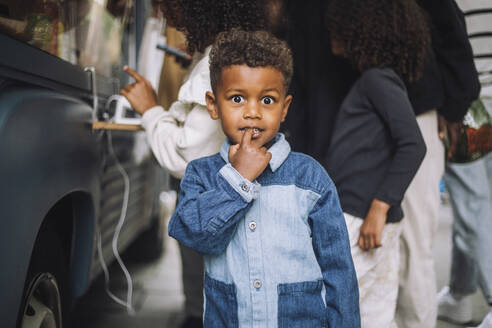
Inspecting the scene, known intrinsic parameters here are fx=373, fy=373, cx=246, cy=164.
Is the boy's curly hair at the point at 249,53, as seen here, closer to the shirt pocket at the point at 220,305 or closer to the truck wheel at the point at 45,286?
the shirt pocket at the point at 220,305

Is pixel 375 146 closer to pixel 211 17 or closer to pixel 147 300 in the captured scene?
pixel 211 17

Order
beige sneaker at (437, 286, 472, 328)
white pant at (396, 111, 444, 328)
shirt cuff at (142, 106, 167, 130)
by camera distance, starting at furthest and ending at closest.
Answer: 1. beige sneaker at (437, 286, 472, 328)
2. white pant at (396, 111, 444, 328)
3. shirt cuff at (142, 106, 167, 130)

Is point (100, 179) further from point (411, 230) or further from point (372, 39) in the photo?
point (411, 230)

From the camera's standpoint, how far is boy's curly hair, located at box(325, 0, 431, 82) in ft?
5.05

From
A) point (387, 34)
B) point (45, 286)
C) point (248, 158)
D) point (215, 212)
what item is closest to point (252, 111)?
point (248, 158)

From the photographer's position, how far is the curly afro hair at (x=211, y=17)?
1416 millimetres

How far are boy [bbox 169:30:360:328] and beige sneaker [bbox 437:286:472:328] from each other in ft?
5.06

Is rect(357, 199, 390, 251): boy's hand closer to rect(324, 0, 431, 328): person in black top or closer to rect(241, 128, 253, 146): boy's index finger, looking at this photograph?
rect(324, 0, 431, 328): person in black top

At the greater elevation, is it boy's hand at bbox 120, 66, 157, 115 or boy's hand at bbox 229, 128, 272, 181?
boy's hand at bbox 120, 66, 157, 115

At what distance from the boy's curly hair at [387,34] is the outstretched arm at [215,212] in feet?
2.93

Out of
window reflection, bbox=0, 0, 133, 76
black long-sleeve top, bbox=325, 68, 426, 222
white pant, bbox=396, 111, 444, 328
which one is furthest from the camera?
white pant, bbox=396, 111, 444, 328

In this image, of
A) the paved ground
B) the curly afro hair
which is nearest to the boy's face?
the curly afro hair

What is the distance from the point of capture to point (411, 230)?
1.76 meters

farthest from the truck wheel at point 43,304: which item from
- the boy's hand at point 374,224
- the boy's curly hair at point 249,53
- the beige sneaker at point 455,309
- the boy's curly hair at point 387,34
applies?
the beige sneaker at point 455,309
